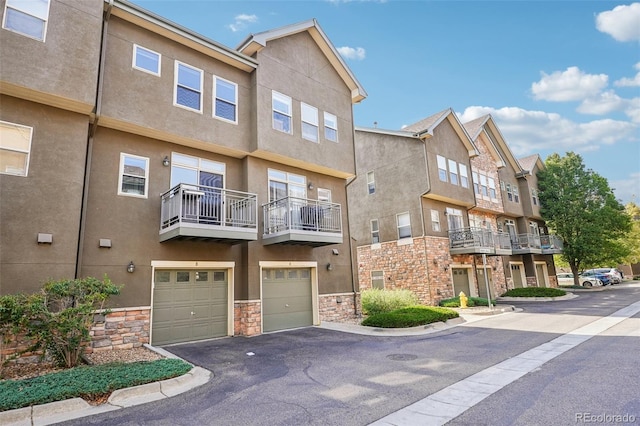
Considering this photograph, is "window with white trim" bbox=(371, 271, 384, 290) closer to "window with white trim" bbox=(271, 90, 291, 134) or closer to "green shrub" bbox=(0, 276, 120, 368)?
"window with white trim" bbox=(271, 90, 291, 134)

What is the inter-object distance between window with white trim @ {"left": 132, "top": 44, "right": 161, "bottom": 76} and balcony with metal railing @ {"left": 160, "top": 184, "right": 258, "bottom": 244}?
375cm

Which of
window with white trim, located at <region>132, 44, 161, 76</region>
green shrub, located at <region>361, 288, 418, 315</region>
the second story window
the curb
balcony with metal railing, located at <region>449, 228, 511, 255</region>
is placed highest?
window with white trim, located at <region>132, 44, 161, 76</region>

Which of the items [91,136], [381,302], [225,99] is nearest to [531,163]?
[381,302]

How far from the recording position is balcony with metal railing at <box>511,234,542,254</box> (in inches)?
990

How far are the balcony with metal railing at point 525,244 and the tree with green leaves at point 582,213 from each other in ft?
13.3

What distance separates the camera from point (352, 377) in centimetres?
622

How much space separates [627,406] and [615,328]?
794 centimetres

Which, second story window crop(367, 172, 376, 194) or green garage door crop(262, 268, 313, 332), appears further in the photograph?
second story window crop(367, 172, 376, 194)

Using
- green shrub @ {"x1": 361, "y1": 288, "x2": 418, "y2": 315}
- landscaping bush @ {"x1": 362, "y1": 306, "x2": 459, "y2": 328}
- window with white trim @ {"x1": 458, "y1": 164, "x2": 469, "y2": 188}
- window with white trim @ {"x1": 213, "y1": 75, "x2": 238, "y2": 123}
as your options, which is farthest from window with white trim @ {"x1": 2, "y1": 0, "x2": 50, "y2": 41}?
window with white trim @ {"x1": 458, "y1": 164, "x2": 469, "y2": 188}

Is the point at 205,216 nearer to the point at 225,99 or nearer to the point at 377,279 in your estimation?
the point at 225,99

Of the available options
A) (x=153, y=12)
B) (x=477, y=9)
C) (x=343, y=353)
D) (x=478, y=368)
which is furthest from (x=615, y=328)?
(x=153, y=12)

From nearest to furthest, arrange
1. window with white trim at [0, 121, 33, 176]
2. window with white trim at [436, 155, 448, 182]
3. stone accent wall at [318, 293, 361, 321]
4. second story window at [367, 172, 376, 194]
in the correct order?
1. window with white trim at [0, 121, 33, 176]
2. stone accent wall at [318, 293, 361, 321]
3. window with white trim at [436, 155, 448, 182]
4. second story window at [367, 172, 376, 194]

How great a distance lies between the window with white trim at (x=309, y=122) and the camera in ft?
43.6

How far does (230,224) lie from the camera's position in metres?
10.5
